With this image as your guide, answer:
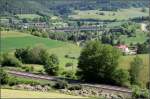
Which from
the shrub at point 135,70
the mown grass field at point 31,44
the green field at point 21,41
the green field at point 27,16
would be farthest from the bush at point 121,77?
the green field at point 27,16

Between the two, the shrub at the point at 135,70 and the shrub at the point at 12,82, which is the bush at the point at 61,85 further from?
the shrub at the point at 135,70

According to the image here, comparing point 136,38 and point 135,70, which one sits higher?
point 135,70

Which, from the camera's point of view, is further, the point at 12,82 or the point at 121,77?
the point at 121,77

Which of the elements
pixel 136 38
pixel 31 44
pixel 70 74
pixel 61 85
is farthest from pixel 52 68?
pixel 136 38

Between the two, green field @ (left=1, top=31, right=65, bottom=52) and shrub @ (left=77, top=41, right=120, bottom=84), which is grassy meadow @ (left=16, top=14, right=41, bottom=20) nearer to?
green field @ (left=1, top=31, right=65, bottom=52)

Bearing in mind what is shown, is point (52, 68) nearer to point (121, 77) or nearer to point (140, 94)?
point (121, 77)

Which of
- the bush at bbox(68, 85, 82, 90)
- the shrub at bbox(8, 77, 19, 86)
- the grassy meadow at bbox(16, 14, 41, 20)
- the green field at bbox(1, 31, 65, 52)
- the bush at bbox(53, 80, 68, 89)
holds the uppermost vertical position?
the grassy meadow at bbox(16, 14, 41, 20)

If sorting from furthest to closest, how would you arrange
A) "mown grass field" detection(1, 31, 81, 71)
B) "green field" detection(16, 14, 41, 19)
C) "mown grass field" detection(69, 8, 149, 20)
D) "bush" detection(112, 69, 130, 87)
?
1. "mown grass field" detection(69, 8, 149, 20)
2. "green field" detection(16, 14, 41, 19)
3. "mown grass field" detection(1, 31, 81, 71)
4. "bush" detection(112, 69, 130, 87)

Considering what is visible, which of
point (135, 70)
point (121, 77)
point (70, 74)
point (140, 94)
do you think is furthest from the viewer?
point (70, 74)

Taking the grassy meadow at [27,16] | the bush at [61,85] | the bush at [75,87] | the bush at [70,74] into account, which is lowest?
the bush at [70,74]

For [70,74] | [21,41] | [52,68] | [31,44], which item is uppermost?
[21,41]

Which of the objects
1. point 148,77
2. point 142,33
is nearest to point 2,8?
point 142,33

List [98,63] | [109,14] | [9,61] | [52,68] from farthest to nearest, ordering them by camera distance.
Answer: [109,14]
[9,61]
[52,68]
[98,63]

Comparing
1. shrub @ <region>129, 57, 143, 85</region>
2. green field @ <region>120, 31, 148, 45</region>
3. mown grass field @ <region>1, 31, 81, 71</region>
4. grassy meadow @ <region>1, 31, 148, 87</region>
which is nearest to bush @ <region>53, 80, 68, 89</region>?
shrub @ <region>129, 57, 143, 85</region>
